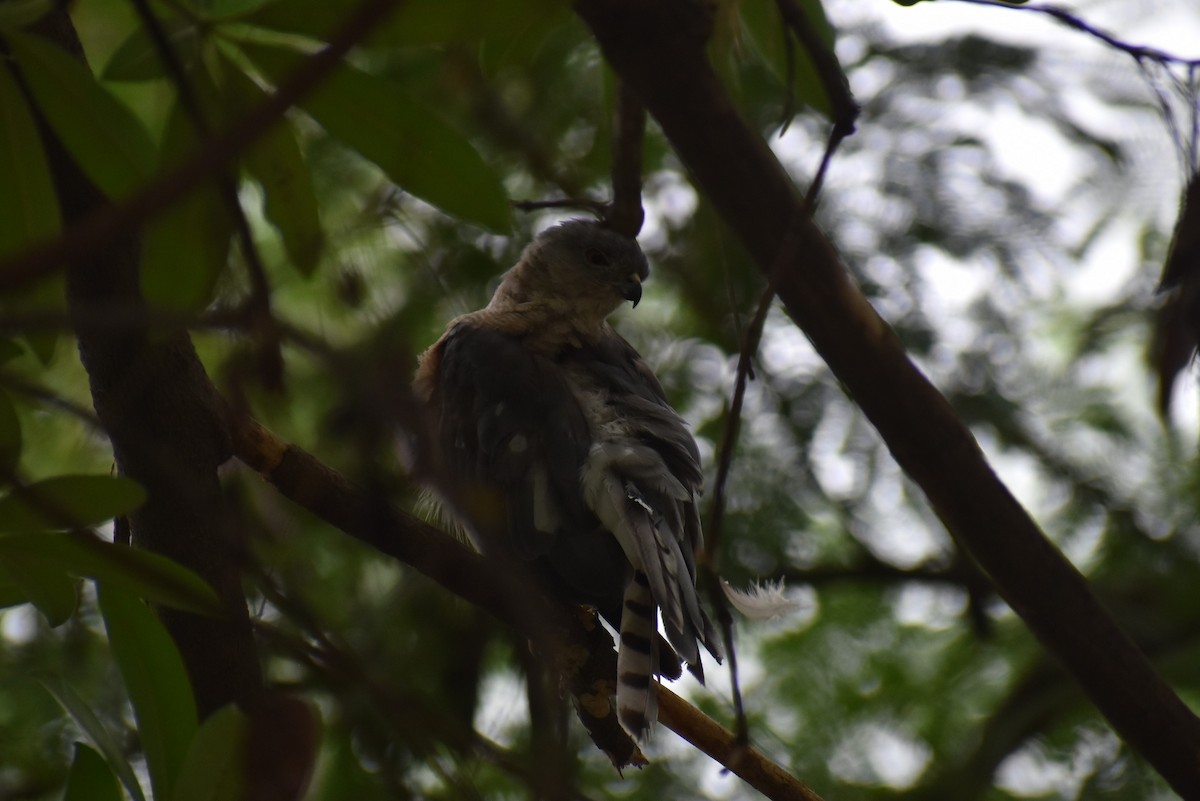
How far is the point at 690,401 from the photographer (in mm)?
4863

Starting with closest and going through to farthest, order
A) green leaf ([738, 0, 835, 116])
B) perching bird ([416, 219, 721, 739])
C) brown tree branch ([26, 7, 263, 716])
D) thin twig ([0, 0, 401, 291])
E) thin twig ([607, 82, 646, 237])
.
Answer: thin twig ([0, 0, 401, 291])
brown tree branch ([26, 7, 263, 716])
green leaf ([738, 0, 835, 116])
thin twig ([607, 82, 646, 237])
perching bird ([416, 219, 721, 739])

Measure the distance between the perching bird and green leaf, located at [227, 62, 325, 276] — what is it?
0.82 metres

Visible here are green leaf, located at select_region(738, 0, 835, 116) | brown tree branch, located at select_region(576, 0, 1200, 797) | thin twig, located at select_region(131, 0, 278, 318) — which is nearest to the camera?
thin twig, located at select_region(131, 0, 278, 318)

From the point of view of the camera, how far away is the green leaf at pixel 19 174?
6.37ft

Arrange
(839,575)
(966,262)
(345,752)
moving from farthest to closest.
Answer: (839,575) < (966,262) < (345,752)

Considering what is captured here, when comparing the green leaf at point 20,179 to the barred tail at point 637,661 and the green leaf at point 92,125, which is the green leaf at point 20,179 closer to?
the green leaf at point 92,125

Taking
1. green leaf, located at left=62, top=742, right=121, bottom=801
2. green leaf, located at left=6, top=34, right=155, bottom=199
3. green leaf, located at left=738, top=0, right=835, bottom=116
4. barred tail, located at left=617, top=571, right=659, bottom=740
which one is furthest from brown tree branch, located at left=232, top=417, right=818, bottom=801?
green leaf, located at left=738, top=0, right=835, bottom=116

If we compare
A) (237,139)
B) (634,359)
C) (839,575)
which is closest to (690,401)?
(634,359)

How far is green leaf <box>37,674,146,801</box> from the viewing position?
1915mm

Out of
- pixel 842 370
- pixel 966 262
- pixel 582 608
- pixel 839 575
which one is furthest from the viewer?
pixel 839 575

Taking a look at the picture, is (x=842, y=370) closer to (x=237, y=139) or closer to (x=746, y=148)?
(x=746, y=148)

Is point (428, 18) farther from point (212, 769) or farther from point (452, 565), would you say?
point (212, 769)

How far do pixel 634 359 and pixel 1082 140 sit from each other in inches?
90.3

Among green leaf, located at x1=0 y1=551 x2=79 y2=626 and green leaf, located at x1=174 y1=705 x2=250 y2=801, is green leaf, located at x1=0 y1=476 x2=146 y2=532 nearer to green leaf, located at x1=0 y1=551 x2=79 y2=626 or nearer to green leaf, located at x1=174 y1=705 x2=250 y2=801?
green leaf, located at x1=0 y1=551 x2=79 y2=626
